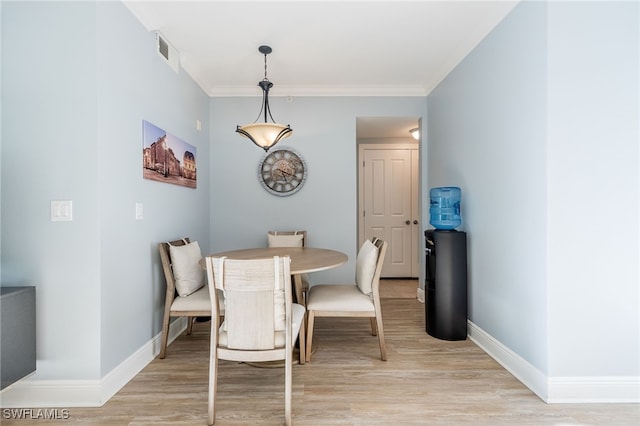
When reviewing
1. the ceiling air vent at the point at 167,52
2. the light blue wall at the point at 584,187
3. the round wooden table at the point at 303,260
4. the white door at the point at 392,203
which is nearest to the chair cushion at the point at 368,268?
the round wooden table at the point at 303,260

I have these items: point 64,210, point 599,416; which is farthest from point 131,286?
point 599,416

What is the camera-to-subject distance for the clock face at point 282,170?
155 inches

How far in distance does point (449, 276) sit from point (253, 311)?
1.79 metres

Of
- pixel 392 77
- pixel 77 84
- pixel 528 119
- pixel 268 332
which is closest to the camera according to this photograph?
pixel 268 332

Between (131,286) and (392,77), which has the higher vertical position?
(392,77)

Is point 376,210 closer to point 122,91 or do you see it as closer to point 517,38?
point 517,38

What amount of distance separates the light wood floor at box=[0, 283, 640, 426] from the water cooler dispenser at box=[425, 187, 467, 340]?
7.0 inches

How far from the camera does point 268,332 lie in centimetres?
171

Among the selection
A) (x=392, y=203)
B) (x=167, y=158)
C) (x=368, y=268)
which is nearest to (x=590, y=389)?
(x=368, y=268)

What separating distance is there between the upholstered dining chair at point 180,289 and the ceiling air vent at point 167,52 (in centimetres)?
154

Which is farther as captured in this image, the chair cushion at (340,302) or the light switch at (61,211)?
the chair cushion at (340,302)

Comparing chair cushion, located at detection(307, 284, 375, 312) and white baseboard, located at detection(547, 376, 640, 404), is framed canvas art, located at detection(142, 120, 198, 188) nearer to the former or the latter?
chair cushion, located at detection(307, 284, 375, 312)

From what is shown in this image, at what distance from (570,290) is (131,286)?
2.76 meters

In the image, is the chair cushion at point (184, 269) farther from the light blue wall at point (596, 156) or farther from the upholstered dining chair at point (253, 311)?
the light blue wall at point (596, 156)
